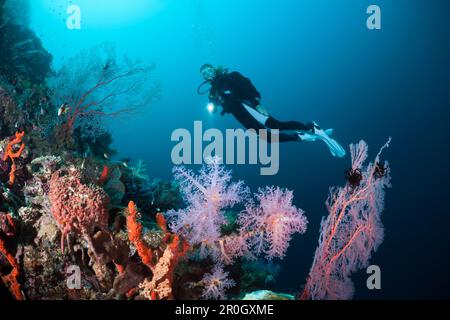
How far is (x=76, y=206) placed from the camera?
327 centimetres

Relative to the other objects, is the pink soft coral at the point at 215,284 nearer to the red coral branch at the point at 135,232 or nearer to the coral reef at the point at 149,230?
the coral reef at the point at 149,230

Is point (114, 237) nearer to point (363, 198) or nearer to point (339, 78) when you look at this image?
point (363, 198)

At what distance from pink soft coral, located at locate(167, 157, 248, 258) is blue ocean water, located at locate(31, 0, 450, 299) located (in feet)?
59.7

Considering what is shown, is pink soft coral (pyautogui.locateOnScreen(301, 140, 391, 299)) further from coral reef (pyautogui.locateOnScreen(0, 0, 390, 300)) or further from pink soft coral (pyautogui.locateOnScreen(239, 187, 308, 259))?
pink soft coral (pyautogui.locateOnScreen(239, 187, 308, 259))

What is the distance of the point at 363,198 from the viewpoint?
458 centimetres

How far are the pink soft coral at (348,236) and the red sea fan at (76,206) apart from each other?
123 inches

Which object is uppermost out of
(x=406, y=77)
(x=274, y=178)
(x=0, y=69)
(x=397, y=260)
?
(x=406, y=77)

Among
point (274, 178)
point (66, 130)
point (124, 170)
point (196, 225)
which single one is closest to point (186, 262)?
point (196, 225)

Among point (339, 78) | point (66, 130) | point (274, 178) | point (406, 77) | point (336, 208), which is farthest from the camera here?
point (339, 78)

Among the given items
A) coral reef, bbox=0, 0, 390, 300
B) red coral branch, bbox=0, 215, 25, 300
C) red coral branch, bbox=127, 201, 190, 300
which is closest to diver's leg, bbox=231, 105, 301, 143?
coral reef, bbox=0, 0, 390, 300

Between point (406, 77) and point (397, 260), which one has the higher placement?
point (406, 77)

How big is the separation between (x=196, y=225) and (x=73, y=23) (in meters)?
5.99

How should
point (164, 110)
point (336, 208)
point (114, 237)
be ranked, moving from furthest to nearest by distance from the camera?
point (164, 110)
point (336, 208)
point (114, 237)
